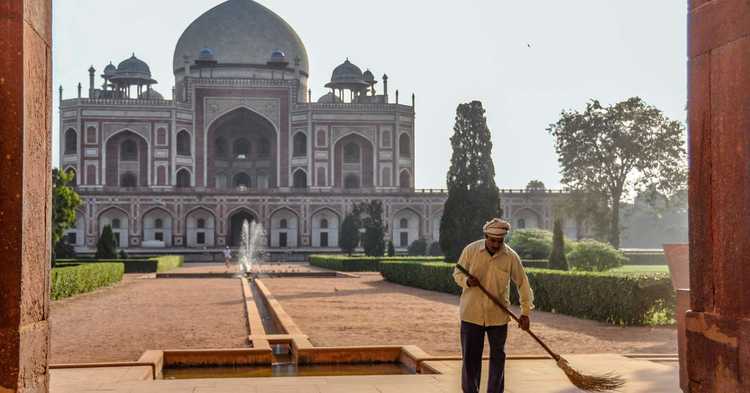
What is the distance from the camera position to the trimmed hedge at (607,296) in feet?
33.8

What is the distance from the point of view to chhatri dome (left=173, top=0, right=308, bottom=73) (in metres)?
49.5

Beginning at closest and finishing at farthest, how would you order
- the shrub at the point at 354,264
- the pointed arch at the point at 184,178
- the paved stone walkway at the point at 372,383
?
1. the paved stone walkway at the point at 372,383
2. the shrub at the point at 354,264
3. the pointed arch at the point at 184,178

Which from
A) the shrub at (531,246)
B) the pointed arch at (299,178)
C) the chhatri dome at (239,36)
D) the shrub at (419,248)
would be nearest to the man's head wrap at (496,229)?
the shrub at (531,246)

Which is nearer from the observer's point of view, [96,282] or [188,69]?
[96,282]

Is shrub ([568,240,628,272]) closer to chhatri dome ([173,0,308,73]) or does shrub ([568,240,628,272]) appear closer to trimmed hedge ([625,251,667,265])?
trimmed hedge ([625,251,667,265])

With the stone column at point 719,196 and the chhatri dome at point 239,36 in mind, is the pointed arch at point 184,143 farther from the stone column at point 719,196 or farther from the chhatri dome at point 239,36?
the stone column at point 719,196

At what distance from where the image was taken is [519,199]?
149 feet

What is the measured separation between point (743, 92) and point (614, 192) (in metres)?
29.4

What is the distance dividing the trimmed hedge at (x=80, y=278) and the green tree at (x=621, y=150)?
17.2 metres

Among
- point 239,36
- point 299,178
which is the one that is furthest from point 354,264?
point 239,36

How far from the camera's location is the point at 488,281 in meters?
4.84

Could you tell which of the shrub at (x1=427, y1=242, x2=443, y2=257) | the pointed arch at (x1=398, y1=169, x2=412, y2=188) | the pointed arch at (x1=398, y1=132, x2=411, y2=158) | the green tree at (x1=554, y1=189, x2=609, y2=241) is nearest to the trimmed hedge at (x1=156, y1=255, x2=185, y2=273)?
the shrub at (x1=427, y1=242, x2=443, y2=257)

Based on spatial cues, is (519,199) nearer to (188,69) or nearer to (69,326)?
(188,69)

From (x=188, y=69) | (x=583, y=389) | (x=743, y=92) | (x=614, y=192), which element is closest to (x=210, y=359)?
(x=583, y=389)
